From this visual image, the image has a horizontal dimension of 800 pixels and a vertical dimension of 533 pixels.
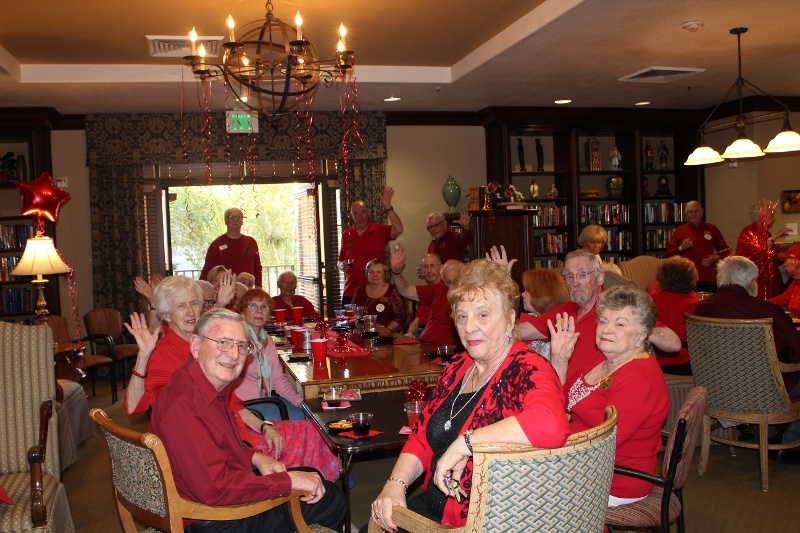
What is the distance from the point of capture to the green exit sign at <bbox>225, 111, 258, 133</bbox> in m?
8.21

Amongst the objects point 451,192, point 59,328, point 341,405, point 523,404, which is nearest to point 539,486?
point 523,404

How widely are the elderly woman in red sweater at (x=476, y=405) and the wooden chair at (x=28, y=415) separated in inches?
70.1

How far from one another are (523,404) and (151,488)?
121 cm

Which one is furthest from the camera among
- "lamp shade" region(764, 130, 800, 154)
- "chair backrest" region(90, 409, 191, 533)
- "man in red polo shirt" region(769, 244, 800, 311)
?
"lamp shade" region(764, 130, 800, 154)

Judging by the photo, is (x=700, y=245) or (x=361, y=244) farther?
(x=700, y=245)

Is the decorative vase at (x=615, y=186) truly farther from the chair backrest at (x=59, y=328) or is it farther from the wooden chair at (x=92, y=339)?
the chair backrest at (x=59, y=328)

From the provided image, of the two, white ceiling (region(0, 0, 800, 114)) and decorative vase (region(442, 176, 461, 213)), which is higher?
white ceiling (region(0, 0, 800, 114))

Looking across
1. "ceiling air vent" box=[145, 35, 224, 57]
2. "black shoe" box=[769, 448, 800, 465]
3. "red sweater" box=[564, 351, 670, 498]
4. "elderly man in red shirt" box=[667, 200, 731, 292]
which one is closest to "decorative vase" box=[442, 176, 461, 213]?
"elderly man in red shirt" box=[667, 200, 731, 292]

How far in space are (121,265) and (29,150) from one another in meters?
1.60

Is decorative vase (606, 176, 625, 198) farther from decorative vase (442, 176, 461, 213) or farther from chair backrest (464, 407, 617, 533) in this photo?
chair backrest (464, 407, 617, 533)

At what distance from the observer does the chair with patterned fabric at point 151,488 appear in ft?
7.25

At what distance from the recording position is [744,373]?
4078 millimetres

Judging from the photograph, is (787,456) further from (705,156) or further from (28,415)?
(28,415)

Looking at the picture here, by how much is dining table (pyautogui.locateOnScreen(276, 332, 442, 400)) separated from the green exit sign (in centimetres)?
412
